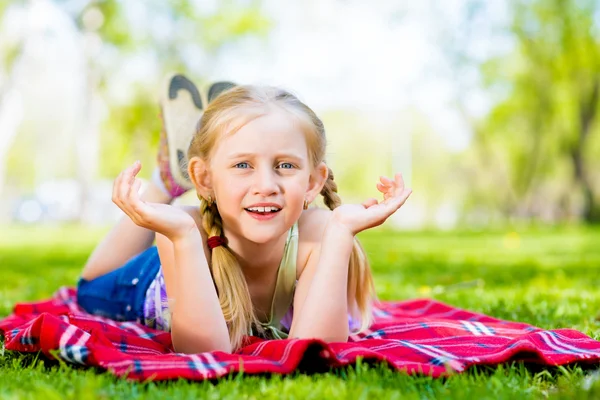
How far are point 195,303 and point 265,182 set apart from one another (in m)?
0.48

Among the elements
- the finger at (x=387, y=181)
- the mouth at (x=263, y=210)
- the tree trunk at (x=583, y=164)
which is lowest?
the tree trunk at (x=583, y=164)

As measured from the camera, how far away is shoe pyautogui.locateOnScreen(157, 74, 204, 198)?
3.72 meters

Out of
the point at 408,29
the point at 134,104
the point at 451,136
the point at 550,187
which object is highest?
the point at 408,29

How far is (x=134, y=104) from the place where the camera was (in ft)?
86.3

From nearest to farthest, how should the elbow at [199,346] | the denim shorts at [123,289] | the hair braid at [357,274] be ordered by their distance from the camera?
the elbow at [199,346], the hair braid at [357,274], the denim shorts at [123,289]

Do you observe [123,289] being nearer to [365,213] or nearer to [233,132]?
[233,132]

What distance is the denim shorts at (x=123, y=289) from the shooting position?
3.34m

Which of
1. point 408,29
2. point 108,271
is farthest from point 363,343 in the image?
point 408,29

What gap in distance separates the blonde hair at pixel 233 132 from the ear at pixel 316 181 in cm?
3

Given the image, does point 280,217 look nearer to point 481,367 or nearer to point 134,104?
point 481,367

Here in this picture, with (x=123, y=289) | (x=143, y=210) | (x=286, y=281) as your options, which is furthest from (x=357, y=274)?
(x=123, y=289)

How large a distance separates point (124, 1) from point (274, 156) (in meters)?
21.7

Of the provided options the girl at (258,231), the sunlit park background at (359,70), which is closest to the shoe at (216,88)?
the girl at (258,231)

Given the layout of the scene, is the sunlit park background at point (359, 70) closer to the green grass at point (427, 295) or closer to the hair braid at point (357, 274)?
the green grass at point (427, 295)
